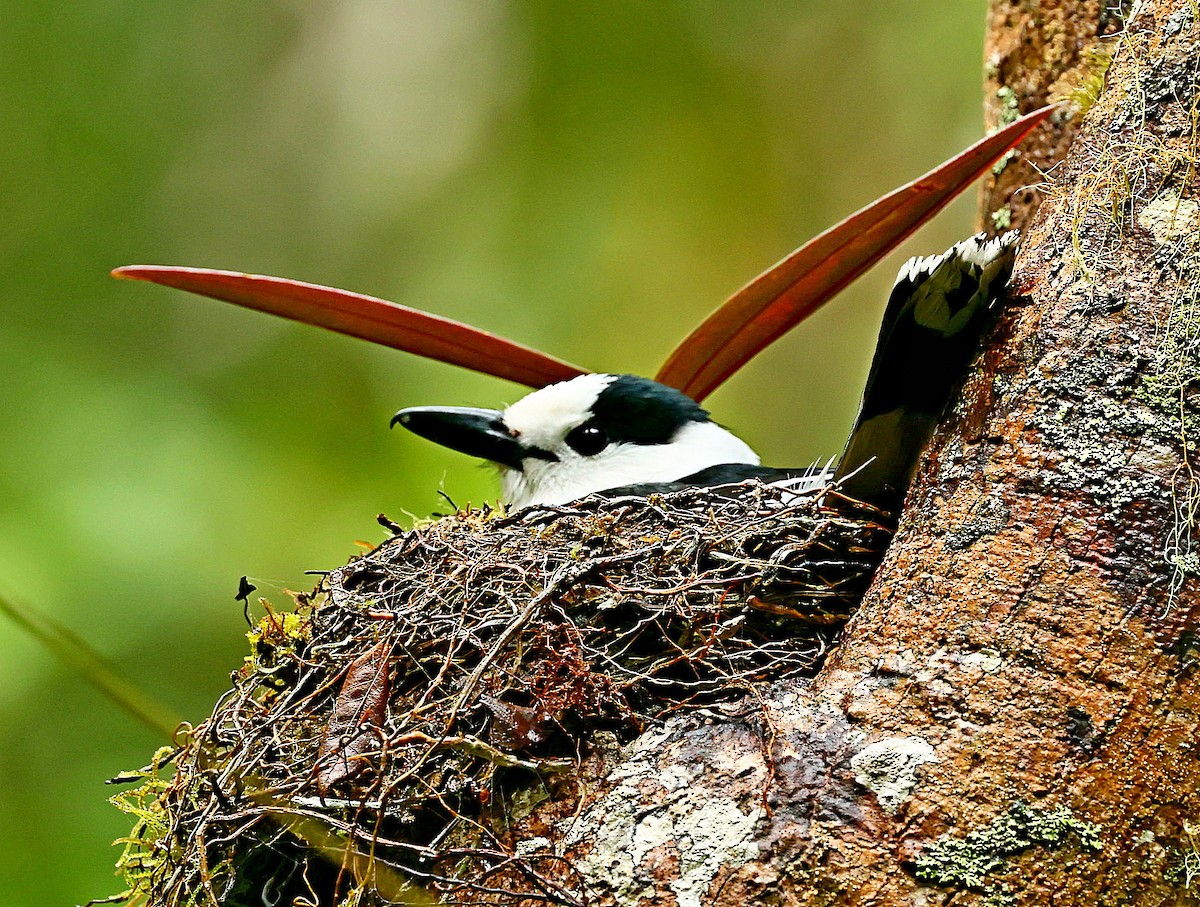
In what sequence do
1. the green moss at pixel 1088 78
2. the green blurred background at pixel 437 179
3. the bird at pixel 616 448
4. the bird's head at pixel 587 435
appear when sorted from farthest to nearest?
1. the green blurred background at pixel 437 179
2. the bird's head at pixel 587 435
3. the green moss at pixel 1088 78
4. the bird at pixel 616 448

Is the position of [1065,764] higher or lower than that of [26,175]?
lower

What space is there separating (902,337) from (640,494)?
77 cm

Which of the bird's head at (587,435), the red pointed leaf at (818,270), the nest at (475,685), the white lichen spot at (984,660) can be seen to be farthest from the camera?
the bird's head at (587,435)

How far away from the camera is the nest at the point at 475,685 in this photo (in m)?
1.59

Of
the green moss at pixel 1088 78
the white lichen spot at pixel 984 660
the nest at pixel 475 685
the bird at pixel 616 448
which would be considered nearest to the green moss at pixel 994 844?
the white lichen spot at pixel 984 660

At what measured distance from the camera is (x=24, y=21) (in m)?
5.28

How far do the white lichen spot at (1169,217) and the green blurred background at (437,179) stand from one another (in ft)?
10.0

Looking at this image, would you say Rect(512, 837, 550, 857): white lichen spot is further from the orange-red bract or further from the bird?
the orange-red bract

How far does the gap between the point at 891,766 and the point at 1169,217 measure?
0.86m

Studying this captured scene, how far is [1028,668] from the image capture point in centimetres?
145

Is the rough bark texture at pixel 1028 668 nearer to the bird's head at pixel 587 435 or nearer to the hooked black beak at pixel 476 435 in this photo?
the bird's head at pixel 587 435

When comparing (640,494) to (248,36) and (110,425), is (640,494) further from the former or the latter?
(248,36)

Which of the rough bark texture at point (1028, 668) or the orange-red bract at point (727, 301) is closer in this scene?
the rough bark texture at point (1028, 668)

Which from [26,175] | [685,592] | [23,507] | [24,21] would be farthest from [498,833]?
[24,21]
